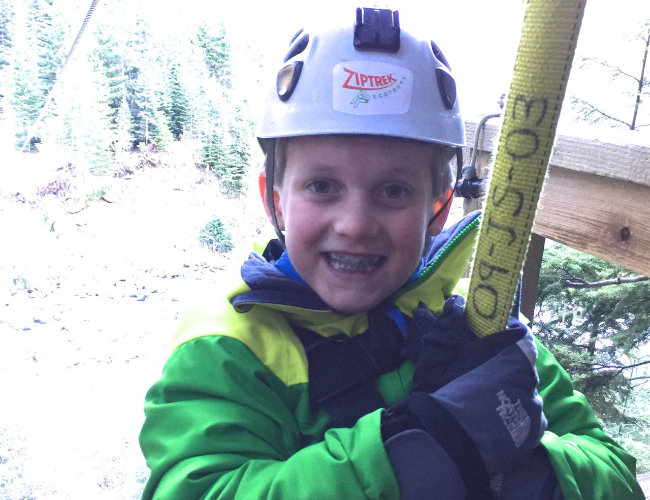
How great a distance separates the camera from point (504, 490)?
0.82 metres

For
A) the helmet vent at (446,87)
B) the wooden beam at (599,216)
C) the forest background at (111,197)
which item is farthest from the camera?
the forest background at (111,197)

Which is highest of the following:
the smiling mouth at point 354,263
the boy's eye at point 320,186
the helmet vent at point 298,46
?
the helmet vent at point 298,46

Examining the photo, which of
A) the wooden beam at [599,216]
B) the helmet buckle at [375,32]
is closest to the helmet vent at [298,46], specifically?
the helmet buckle at [375,32]

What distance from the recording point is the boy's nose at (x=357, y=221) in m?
0.90

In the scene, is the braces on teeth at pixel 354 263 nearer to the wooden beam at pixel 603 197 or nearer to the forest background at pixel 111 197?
the wooden beam at pixel 603 197

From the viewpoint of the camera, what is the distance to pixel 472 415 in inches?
29.2

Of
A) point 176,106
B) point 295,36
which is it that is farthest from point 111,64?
point 295,36

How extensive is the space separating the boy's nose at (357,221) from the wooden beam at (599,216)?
60 centimetres

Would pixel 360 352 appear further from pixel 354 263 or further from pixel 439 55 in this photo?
pixel 439 55

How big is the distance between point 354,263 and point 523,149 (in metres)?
0.40

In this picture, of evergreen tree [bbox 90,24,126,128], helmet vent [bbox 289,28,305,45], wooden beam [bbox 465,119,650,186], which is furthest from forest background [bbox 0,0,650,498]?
helmet vent [bbox 289,28,305,45]

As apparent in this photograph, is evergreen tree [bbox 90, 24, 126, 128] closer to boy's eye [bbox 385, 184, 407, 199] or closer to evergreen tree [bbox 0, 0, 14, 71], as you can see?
evergreen tree [bbox 0, 0, 14, 71]

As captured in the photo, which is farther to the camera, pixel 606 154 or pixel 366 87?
pixel 606 154

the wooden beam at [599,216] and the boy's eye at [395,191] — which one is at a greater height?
the boy's eye at [395,191]
